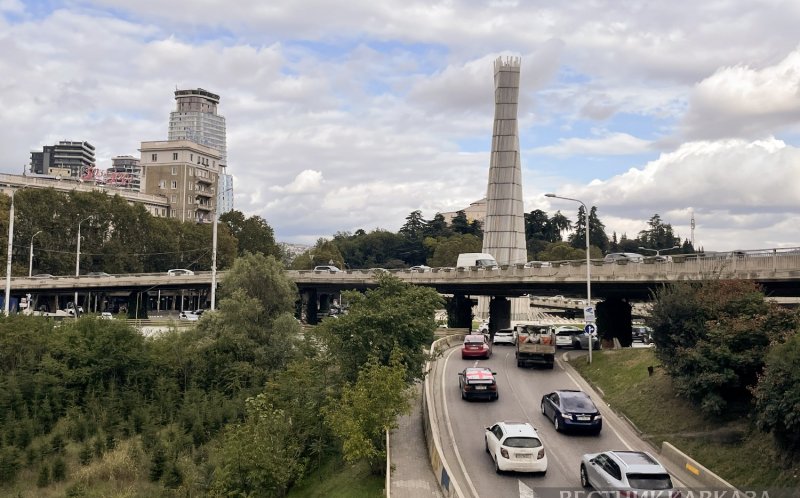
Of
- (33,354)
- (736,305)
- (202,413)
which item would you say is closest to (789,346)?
(736,305)

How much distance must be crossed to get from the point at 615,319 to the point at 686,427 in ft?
82.4

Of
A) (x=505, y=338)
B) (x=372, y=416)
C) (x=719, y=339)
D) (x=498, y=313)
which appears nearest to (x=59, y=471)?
(x=372, y=416)

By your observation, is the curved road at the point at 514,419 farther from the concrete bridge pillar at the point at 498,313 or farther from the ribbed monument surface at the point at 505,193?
A: the ribbed monument surface at the point at 505,193

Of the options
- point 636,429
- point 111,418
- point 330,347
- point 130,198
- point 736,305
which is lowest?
point 111,418

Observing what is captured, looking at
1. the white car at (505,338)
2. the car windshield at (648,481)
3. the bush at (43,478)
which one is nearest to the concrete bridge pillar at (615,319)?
the white car at (505,338)

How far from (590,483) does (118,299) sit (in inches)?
4272

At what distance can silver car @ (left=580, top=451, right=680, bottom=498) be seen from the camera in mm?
18266

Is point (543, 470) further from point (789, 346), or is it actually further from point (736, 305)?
point (736, 305)

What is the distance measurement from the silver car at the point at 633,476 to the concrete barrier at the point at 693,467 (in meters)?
2.44

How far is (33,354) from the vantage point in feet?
150

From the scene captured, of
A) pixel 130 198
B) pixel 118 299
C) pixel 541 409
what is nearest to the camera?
pixel 541 409

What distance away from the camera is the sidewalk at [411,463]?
21.6 metres

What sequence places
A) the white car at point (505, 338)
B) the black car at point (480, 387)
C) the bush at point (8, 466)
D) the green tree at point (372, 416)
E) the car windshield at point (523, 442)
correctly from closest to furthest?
the car windshield at point (523, 442)
the green tree at point (372, 416)
the black car at point (480, 387)
the bush at point (8, 466)
the white car at point (505, 338)

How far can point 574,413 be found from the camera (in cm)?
2667
